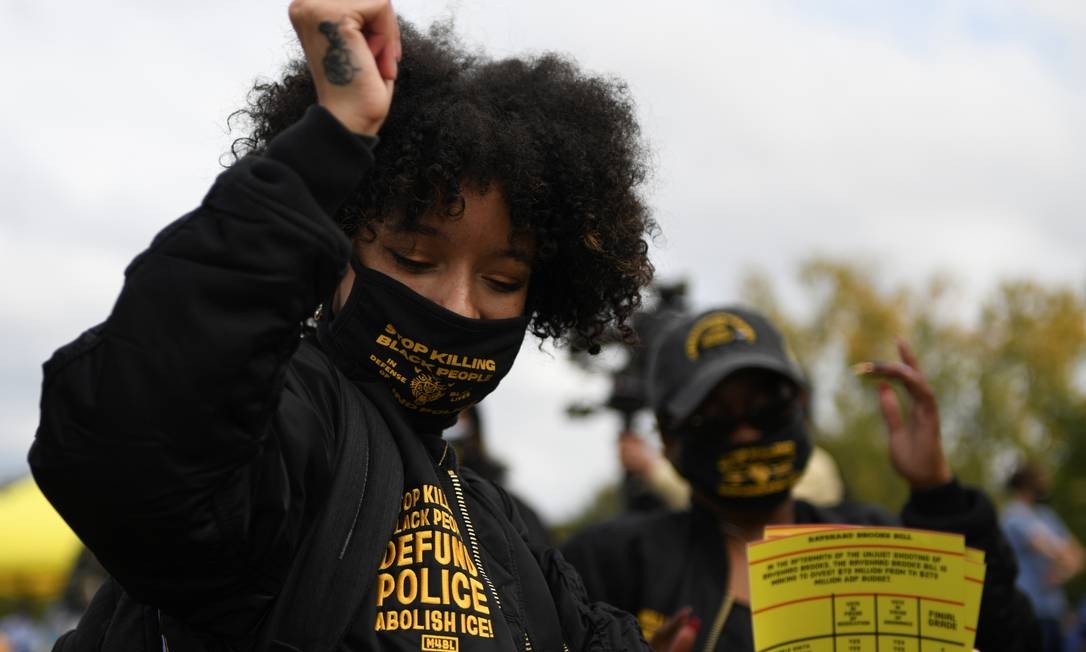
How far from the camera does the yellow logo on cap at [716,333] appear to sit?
4113 millimetres

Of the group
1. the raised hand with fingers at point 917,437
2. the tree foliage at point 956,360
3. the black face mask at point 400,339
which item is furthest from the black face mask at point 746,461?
the tree foliage at point 956,360

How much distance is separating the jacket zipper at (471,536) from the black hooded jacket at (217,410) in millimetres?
255

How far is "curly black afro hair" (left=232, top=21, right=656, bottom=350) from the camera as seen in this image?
2.22 meters

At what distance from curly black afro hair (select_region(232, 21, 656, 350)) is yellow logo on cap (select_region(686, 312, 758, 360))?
1.27 meters

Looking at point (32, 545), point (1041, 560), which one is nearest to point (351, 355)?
point (32, 545)

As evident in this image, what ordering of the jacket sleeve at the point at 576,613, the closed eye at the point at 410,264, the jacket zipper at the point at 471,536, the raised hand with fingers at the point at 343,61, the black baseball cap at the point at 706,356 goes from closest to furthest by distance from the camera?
1. the raised hand with fingers at the point at 343,61
2. the jacket zipper at the point at 471,536
3. the closed eye at the point at 410,264
4. the jacket sleeve at the point at 576,613
5. the black baseball cap at the point at 706,356

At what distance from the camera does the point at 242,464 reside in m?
1.51

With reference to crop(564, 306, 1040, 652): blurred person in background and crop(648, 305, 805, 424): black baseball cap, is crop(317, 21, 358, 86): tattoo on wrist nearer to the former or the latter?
crop(564, 306, 1040, 652): blurred person in background

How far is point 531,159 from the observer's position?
2.33 meters

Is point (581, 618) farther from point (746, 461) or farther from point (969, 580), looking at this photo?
point (746, 461)

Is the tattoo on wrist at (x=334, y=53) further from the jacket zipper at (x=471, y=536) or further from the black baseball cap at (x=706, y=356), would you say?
the black baseball cap at (x=706, y=356)

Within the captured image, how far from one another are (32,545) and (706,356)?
5.19 m

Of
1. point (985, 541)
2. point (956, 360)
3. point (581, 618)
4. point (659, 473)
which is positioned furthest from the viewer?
point (956, 360)

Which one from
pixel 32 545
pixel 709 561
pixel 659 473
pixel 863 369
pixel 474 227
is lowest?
pixel 709 561
